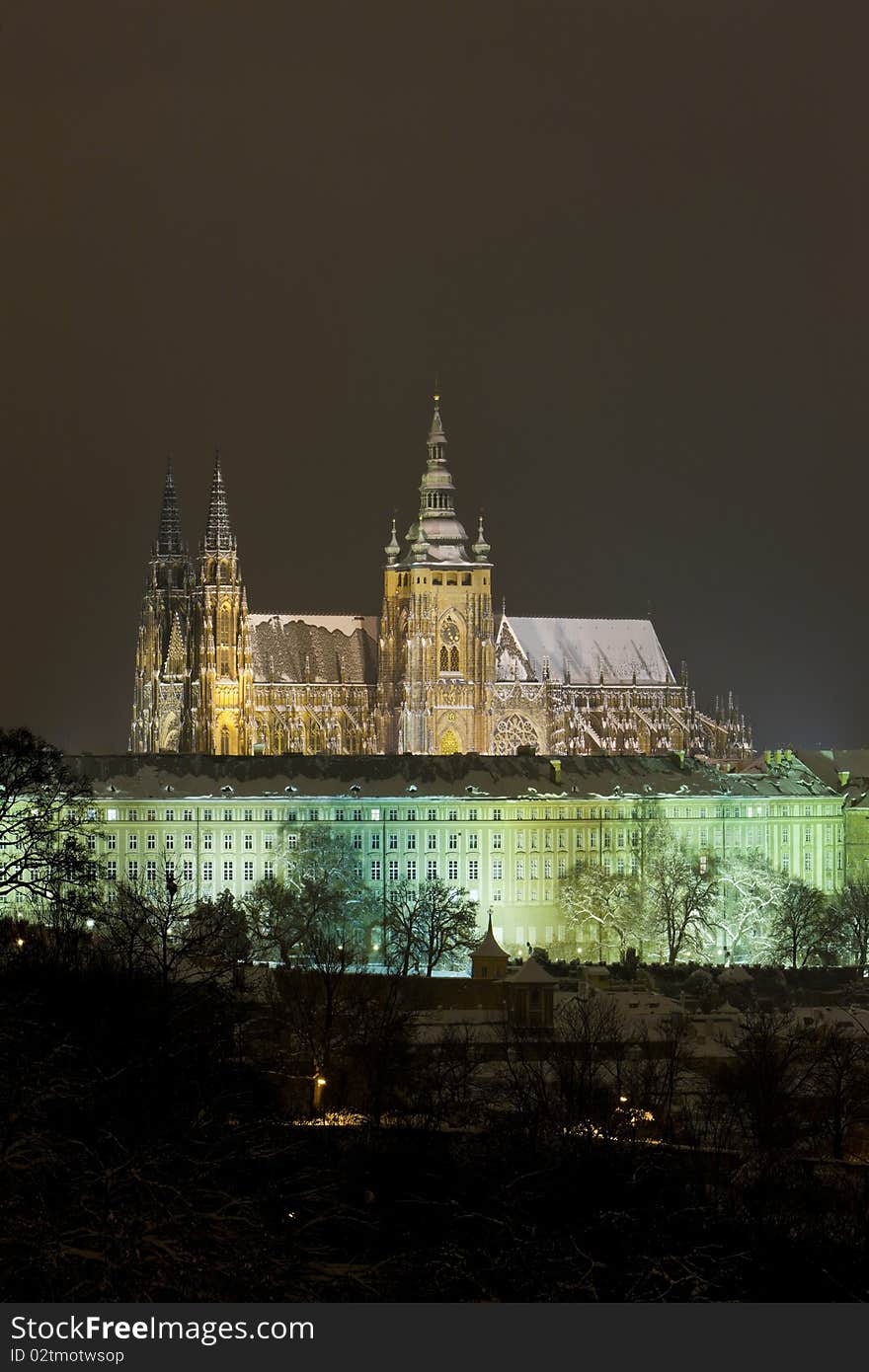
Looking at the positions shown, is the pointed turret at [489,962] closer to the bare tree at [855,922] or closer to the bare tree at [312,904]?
the bare tree at [312,904]

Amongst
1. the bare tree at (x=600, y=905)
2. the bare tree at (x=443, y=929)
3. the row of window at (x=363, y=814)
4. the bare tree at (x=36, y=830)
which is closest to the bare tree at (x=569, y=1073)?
the bare tree at (x=36, y=830)

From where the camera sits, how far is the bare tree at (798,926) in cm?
12975

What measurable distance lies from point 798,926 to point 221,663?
228 ft

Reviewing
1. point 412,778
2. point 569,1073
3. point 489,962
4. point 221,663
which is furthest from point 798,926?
point 221,663

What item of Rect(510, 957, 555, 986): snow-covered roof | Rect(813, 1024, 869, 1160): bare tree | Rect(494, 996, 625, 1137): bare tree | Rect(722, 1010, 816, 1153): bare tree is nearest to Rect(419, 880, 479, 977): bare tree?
Rect(510, 957, 555, 986): snow-covered roof

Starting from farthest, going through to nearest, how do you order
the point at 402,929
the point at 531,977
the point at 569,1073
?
the point at 402,929 → the point at 531,977 → the point at 569,1073

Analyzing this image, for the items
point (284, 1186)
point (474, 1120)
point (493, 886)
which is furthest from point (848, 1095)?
point (493, 886)

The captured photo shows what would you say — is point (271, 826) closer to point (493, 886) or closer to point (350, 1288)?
point (493, 886)

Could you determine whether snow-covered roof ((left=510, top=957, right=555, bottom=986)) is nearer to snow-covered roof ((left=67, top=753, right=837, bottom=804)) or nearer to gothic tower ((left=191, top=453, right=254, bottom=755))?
snow-covered roof ((left=67, top=753, right=837, bottom=804))

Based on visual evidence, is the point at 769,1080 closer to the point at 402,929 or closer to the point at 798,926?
the point at 402,929

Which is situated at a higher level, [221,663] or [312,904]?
[221,663]

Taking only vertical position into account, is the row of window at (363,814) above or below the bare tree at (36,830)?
above

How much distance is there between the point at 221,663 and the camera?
197125 millimetres

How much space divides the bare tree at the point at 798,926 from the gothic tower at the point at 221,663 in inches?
2314
